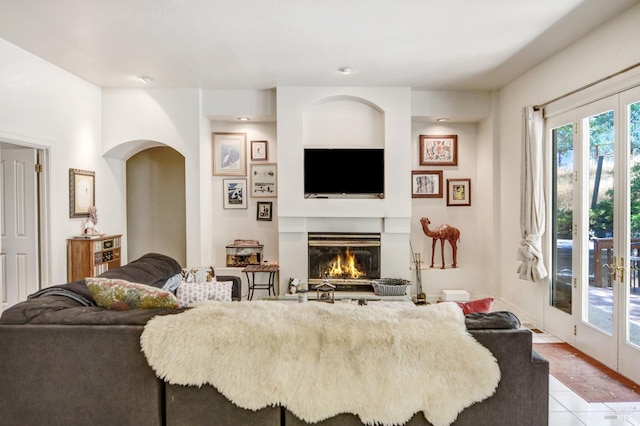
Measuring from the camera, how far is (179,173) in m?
6.17

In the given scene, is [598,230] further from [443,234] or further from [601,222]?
[443,234]

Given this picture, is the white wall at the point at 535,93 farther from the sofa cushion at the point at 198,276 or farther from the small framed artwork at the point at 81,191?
the small framed artwork at the point at 81,191

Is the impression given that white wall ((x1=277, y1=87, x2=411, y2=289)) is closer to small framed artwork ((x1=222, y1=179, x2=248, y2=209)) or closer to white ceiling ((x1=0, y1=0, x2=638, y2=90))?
white ceiling ((x1=0, y1=0, x2=638, y2=90))

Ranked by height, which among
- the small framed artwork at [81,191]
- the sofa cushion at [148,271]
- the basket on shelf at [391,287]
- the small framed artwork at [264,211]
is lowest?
the basket on shelf at [391,287]

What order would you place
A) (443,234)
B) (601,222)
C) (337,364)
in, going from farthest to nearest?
(443,234) → (601,222) → (337,364)

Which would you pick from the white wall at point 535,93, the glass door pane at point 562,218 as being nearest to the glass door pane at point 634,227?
the white wall at point 535,93

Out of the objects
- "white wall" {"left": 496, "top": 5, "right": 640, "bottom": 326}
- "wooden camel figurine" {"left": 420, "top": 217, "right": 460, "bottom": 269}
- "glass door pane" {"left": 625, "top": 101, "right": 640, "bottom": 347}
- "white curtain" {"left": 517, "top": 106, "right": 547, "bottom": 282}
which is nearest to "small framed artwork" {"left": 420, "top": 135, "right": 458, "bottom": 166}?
"white wall" {"left": 496, "top": 5, "right": 640, "bottom": 326}

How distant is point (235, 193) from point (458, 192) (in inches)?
126

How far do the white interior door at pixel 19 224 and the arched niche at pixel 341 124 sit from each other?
3.20 m

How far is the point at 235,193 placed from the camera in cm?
564

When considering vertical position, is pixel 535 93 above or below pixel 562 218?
above

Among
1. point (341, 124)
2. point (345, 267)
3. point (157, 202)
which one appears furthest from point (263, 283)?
point (341, 124)

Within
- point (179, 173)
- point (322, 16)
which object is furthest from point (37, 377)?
point (179, 173)

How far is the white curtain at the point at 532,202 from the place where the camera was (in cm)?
406
